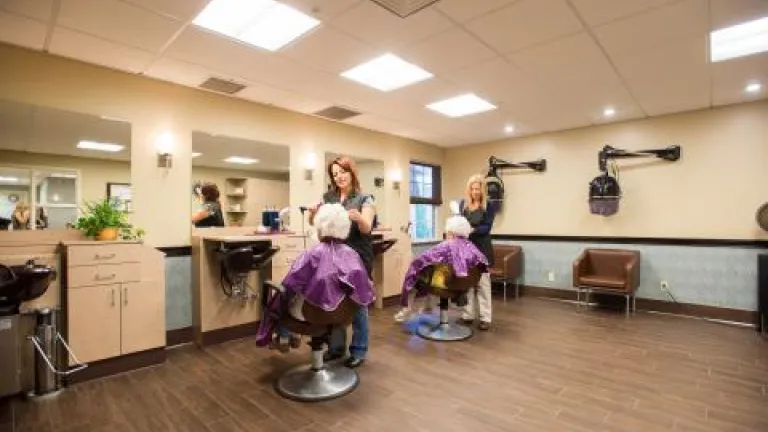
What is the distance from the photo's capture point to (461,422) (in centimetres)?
217

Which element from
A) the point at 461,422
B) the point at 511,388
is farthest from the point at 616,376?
the point at 461,422

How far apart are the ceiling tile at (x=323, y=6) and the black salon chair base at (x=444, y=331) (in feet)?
8.17

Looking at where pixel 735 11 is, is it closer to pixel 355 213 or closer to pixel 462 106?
pixel 462 106

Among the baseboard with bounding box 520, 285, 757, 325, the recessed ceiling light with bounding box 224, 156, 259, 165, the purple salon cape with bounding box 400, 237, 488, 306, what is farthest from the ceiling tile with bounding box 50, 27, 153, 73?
the baseboard with bounding box 520, 285, 757, 325

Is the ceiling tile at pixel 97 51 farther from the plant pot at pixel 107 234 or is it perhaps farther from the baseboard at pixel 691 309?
the baseboard at pixel 691 309

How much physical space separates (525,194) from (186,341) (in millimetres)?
4775

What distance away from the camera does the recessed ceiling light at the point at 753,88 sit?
3688mm

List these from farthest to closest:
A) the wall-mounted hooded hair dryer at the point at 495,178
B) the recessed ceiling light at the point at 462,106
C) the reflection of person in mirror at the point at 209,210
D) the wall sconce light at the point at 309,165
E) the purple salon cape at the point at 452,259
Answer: the wall-mounted hooded hair dryer at the point at 495,178 → the wall sconce light at the point at 309,165 → the recessed ceiling light at the point at 462,106 → the reflection of person in mirror at the point at 209,210 → the purple salon cape at the point at 452,259

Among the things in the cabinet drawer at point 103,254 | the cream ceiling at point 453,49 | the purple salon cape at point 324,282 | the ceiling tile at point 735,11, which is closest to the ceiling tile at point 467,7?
the cream ceiling at point 453,49

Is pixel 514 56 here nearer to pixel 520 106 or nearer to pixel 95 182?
pixel 520 106

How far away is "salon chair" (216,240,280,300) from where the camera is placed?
336cm

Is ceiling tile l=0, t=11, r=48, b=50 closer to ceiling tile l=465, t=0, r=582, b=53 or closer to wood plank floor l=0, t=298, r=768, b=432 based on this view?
wood plank floor l=0, t=298, r=768, b=432

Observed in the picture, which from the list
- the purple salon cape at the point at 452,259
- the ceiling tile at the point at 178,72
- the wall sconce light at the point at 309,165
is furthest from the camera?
the wall sconce light at the point at 309,165

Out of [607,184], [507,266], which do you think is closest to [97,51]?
[507,266]
